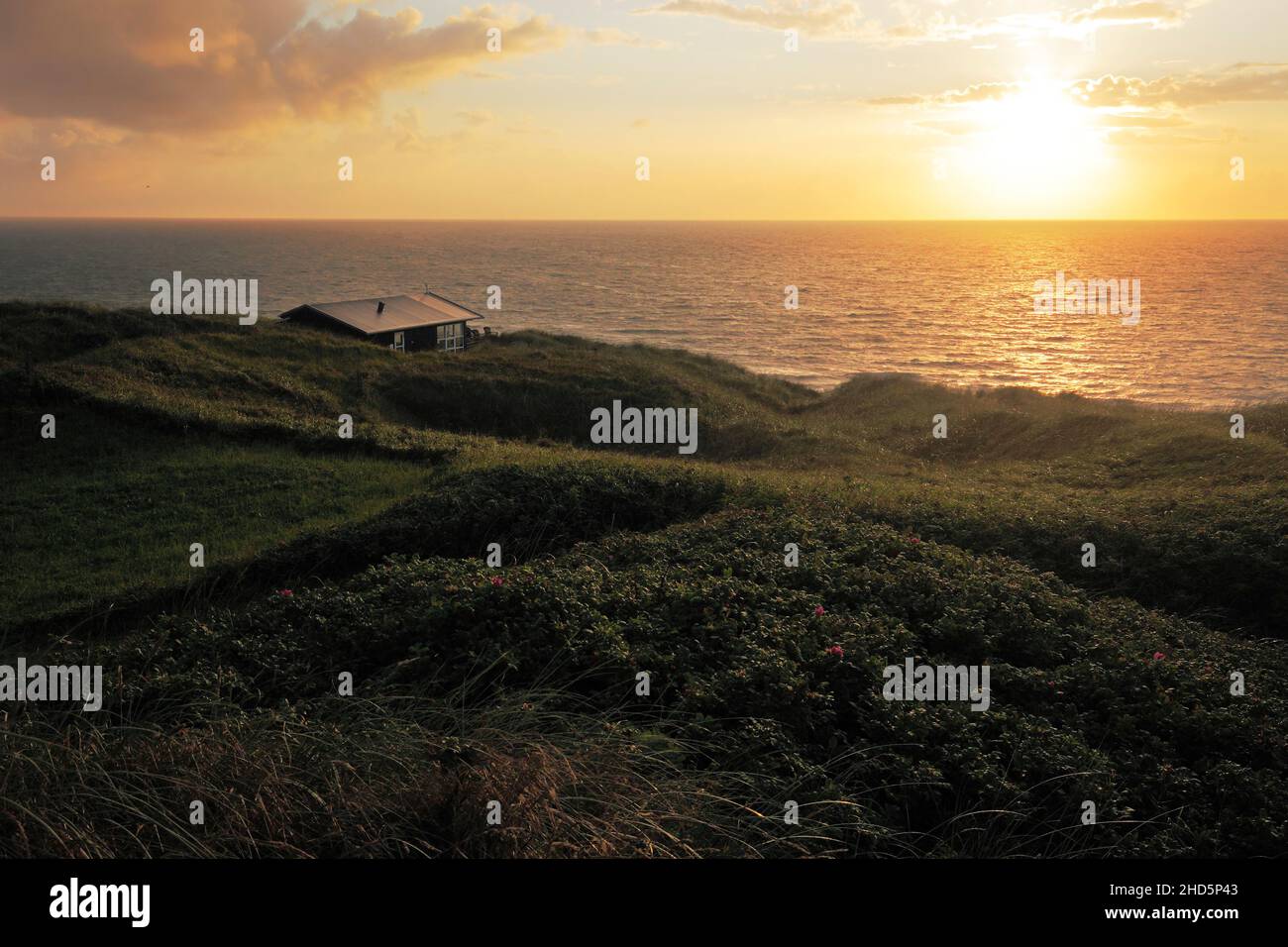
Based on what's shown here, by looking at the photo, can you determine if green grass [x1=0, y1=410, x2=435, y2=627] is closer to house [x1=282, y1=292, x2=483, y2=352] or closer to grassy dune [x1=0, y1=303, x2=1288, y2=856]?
grassy dune [x1=0, y1=303, x2=1288, y2=856]

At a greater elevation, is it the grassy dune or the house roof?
the house roof

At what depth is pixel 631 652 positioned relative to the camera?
8.61 meters

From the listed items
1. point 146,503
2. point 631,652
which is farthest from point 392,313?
point 631,652

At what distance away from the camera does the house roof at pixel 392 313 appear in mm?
46250

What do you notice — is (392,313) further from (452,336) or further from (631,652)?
(631,652)

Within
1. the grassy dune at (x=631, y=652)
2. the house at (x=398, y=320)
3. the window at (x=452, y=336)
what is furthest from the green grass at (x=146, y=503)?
the window at (x=452, y=336)

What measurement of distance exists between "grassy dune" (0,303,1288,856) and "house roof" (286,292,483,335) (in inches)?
967

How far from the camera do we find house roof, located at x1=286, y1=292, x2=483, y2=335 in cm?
4625

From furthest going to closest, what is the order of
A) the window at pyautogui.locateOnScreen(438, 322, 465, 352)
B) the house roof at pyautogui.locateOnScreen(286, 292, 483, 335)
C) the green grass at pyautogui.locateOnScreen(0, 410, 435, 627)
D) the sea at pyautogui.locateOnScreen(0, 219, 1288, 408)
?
the sea at pyautogui.locateOnScreen(0, 219, 1288, 408) < the window at pyautogui.locateOnScreen(438, 322, 465, 352) < the house roof at pyautogui.locateOnScreen(286, 292, 483, 335) < the green grass at pyautogui.locateOnScreen(0, 410, 435, 627)

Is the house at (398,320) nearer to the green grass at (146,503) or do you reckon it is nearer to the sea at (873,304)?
the sea at (873,304)

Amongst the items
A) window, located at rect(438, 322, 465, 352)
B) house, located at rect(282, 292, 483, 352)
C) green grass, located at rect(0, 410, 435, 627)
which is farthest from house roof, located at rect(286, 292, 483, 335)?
green grass, located at rect(0, 410, 435, 627)
